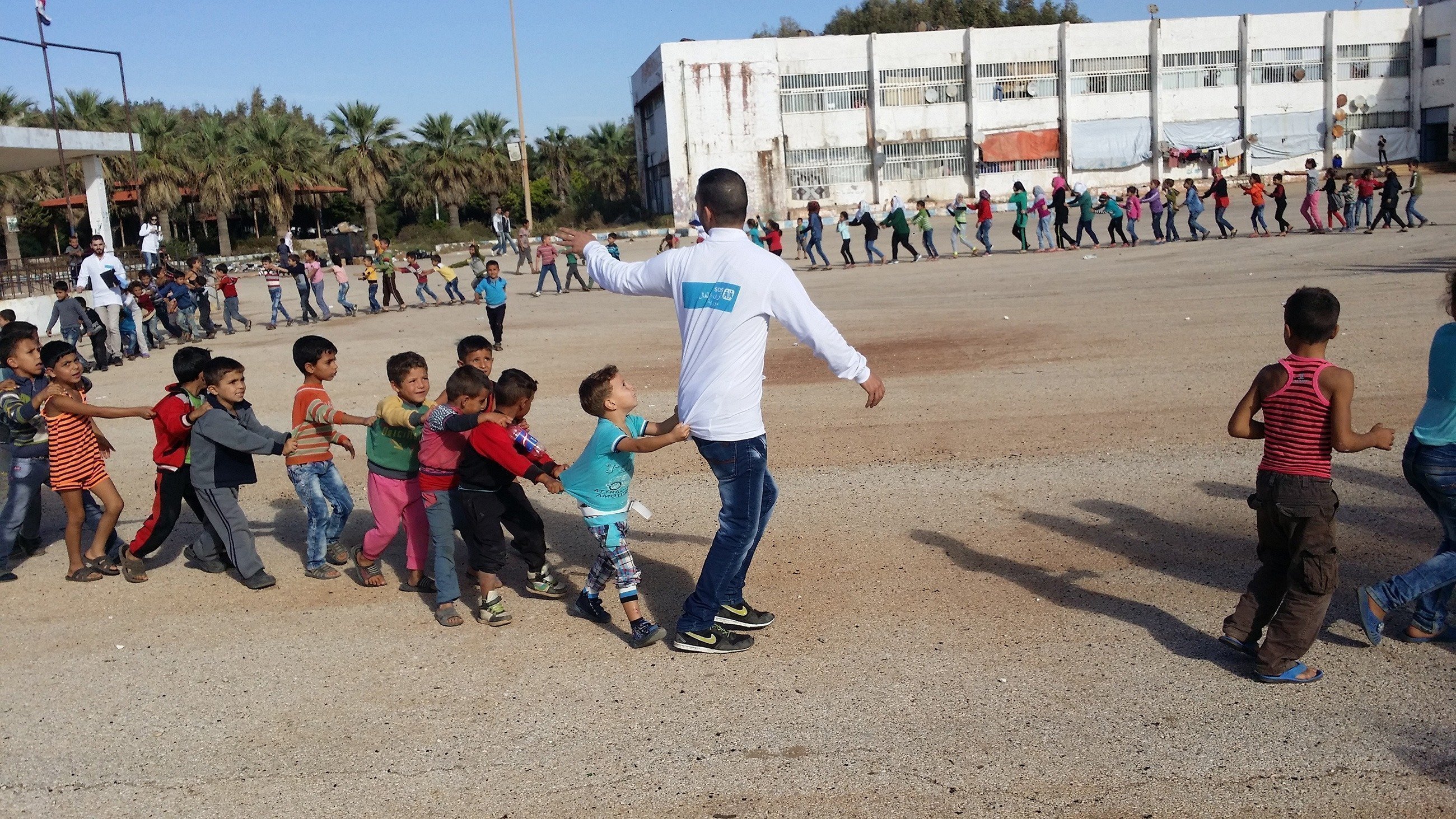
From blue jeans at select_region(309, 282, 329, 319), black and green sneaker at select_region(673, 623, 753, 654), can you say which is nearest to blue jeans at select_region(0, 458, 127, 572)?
black and green sneaker at select_region(673, 623, 753, 654)

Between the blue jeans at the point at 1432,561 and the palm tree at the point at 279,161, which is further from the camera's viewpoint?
the palm tree at the point at 279,161

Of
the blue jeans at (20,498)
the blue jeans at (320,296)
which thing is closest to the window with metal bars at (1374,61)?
the blue jeans at (320,296)

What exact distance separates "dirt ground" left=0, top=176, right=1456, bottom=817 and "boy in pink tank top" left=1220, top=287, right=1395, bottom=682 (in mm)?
258

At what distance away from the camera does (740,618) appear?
201 inches

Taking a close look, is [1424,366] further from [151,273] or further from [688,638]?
[151,273]

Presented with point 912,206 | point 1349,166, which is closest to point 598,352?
point 912,206

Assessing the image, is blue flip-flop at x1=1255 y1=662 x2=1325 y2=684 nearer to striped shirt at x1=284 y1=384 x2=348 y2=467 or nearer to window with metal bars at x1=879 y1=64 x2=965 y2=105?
striped shirt at x1=284 y1=384 x2=348 y2=467

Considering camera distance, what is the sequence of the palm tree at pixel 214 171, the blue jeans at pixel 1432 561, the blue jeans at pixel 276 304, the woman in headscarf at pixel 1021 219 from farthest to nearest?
the palm tree at pixel 214 171
the woman in headscarf at pixel 1021 219
the blue jeans at pixel 276 304
the blue jeans at pixel 1432 561

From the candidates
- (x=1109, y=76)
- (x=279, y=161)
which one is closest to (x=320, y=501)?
(x=279, y=161)

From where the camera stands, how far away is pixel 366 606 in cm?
584

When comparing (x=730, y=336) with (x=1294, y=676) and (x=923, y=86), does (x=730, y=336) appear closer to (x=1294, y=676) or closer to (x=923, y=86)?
(x=1294, y=676)

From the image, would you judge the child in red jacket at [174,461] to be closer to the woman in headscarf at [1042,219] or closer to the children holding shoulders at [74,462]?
the children holding shoulders at [74,462]

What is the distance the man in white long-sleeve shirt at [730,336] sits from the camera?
451 centimetres

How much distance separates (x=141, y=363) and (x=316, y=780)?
1530 cm
